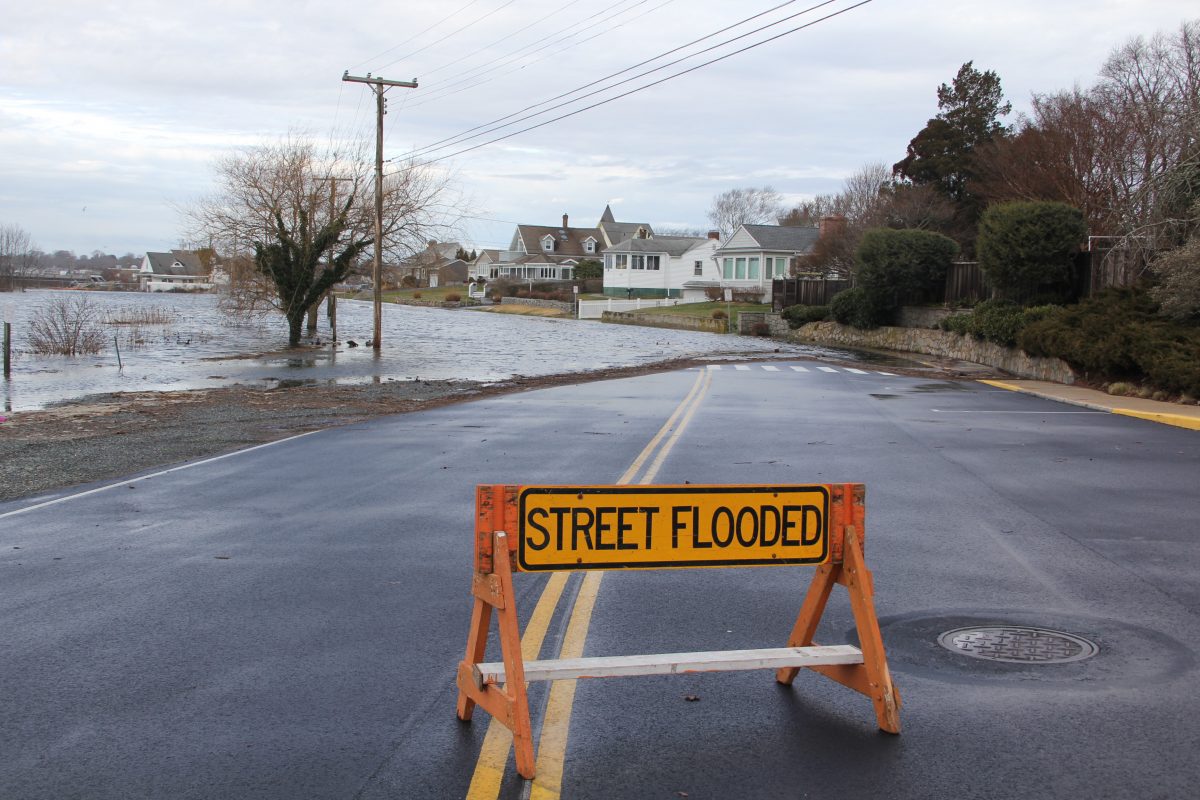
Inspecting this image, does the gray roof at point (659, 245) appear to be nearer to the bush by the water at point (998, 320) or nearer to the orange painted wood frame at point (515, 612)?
the bush by the water at point (998, 320)

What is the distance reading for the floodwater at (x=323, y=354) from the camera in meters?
30.2

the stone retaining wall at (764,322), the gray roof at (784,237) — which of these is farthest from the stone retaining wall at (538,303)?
the stone retaining wall at (764,322)

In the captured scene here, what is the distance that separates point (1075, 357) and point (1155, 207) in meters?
5.23

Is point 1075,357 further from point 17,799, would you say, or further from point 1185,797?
point 17,799

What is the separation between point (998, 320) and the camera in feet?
107

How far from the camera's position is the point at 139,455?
568 inches

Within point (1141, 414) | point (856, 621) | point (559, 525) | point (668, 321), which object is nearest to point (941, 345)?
point (1141, 414)

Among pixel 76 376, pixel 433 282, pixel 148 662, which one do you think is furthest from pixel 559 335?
pixel 433 282

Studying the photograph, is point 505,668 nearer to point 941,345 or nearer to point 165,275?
point 941,345

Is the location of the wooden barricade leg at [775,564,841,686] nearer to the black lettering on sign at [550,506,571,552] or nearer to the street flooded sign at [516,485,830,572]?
the street flooded sign at [516,485,830,572]

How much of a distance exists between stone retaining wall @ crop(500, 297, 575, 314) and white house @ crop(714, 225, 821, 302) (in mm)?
14831

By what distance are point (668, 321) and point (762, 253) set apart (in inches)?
494

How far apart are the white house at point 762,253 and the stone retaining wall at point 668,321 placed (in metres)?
9.14

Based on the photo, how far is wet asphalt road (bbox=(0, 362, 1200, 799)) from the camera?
4.53 m
